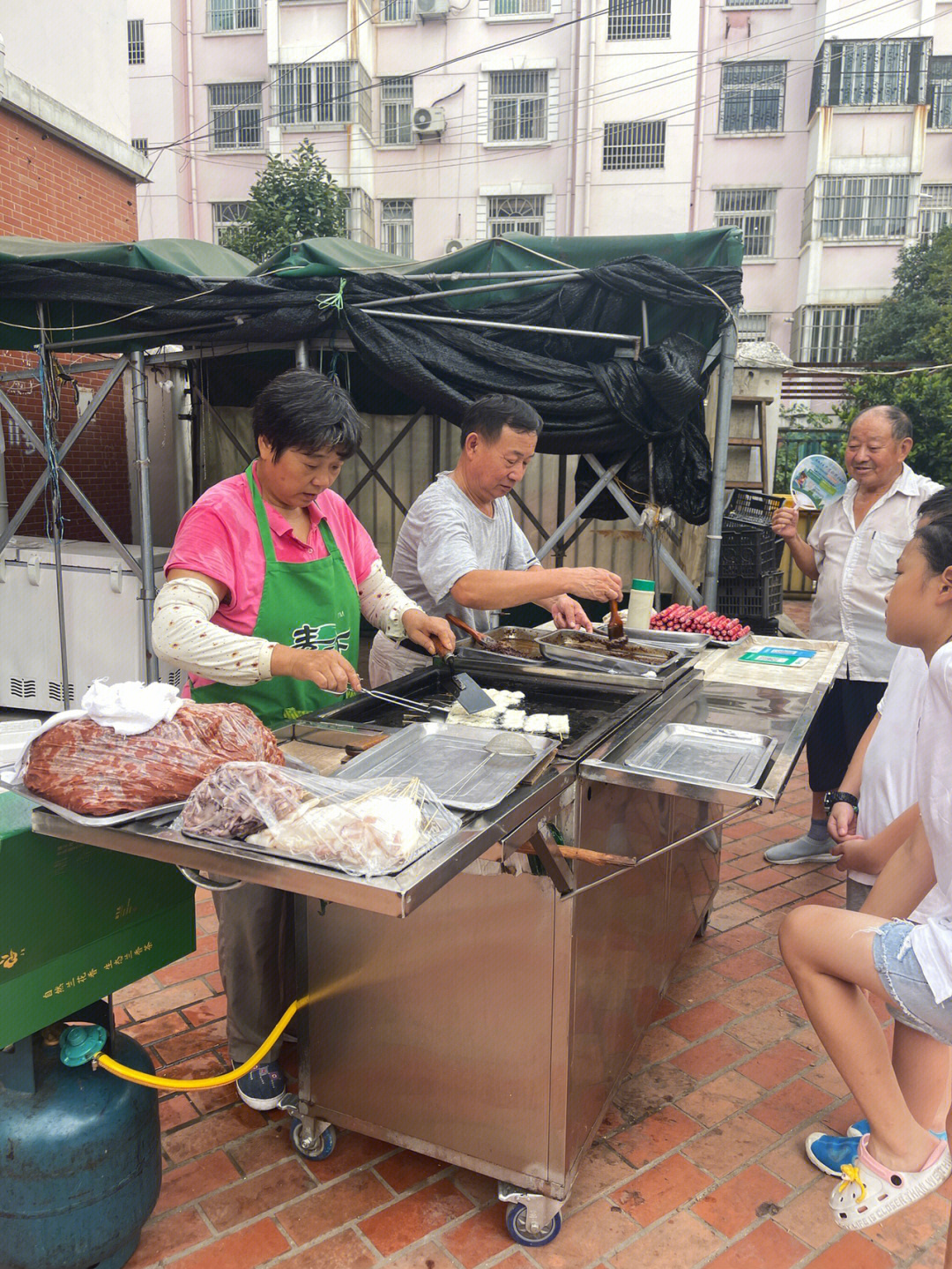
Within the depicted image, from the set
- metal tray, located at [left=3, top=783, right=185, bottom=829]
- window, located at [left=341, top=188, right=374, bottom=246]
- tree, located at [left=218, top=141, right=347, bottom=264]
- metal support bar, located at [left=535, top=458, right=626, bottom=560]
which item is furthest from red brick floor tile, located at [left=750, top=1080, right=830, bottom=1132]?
window, located at [left=341, top=188, right=374, bottom=246]

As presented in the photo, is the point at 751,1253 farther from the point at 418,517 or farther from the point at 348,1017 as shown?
the point at 418,517

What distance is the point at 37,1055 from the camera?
5.56 feet

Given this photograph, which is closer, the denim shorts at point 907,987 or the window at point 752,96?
the denim shorts at point 907,987

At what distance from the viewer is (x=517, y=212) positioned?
22.0 m

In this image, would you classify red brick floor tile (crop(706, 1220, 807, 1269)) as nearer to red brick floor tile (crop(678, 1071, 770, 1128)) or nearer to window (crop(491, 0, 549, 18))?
red brick floor tile (crop(678, 1071, 770, 1128))

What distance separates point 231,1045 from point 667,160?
23.7 metres

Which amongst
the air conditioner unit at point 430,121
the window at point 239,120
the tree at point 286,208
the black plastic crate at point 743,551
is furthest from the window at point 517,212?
the black plastic crate at point 743,551

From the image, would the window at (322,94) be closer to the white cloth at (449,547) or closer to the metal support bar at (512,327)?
the metal support bar at (512,327)

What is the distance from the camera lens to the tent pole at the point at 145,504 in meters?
5.56

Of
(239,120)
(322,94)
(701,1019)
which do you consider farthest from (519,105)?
(701,1019)

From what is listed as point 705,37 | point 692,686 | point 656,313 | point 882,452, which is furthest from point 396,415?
point 705,37

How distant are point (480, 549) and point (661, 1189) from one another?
6.69ft

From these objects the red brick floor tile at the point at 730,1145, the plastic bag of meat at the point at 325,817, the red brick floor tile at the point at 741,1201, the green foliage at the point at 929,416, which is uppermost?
the green foliage at the point at 929,416

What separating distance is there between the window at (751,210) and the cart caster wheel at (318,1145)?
23.7 m
